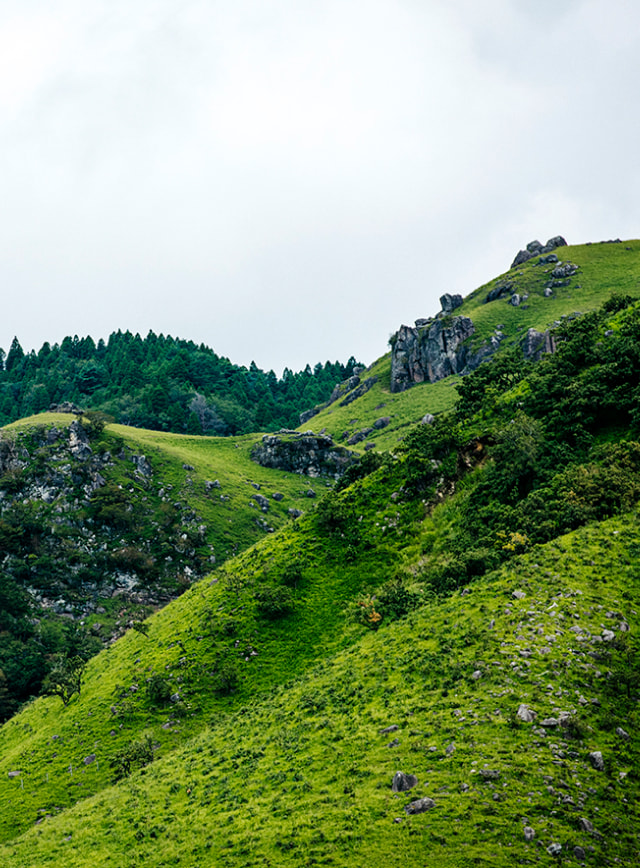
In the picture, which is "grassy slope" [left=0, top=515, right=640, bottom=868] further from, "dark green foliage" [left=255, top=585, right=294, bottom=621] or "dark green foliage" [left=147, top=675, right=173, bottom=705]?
"dark green foliage" [left=255, top=585, right=294, bottom=621]

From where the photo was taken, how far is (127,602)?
294ft

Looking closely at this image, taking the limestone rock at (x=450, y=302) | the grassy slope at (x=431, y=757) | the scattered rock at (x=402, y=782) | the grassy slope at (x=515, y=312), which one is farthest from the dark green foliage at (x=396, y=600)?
the limestone rock at (x=450, y=302)

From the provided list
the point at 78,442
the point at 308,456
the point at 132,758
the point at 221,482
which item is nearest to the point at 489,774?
the point at 132,758

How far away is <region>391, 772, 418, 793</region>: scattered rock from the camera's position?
20.2 m

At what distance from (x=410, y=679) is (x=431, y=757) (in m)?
7.09

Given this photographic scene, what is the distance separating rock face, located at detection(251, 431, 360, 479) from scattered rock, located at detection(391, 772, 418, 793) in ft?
373

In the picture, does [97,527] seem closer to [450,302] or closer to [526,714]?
[526,714]

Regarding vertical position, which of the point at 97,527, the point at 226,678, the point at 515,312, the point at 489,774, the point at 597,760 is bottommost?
the point at 226,678

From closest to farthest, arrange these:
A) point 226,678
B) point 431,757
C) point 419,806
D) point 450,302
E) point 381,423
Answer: point 419,806 → point 431,757 → point 226,678 → point 381,423 → point 450,302

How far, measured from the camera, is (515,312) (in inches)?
6599

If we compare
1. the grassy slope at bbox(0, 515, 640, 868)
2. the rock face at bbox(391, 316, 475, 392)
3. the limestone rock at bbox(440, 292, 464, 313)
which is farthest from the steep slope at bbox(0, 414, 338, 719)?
the limestone rock at bbox(440, 292, 464, 313)

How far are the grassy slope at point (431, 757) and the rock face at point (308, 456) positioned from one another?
3865 inches

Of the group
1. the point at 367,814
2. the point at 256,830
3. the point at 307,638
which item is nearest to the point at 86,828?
the point at 256,830

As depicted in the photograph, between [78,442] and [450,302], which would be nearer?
[78,442]
